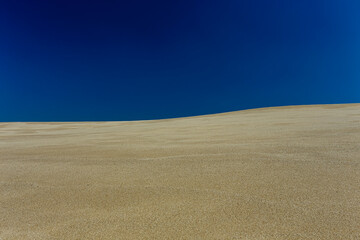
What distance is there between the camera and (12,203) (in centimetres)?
150

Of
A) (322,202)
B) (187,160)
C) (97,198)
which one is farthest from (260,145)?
(97,198)

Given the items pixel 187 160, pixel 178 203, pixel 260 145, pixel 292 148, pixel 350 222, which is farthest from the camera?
pixel 260 145

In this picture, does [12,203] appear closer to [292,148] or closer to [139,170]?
[139,170]

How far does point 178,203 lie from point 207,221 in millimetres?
277

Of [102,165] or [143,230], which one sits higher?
[102,165]

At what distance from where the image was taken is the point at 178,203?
1.38 meters

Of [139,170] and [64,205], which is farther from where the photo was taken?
[139,170]

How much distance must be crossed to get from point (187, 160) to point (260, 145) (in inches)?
44.3

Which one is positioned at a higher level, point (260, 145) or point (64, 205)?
point (260, 145)

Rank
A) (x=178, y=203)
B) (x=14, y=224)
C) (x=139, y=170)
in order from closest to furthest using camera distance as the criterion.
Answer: (x=14, y=224), (x=178, y=203), (x=139, y=170)

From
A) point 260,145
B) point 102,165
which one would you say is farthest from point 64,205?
point 260,145

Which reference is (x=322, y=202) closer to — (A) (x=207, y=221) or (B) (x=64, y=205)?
(A) (x=207, y=221)

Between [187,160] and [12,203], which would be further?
[187,160]

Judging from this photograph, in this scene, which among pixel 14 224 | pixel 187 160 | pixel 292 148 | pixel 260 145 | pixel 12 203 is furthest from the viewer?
pixel 260 145
